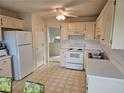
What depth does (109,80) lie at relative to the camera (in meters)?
1.63

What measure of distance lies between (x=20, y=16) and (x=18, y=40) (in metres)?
1.35

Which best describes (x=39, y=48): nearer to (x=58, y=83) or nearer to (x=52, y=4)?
(x=58, y=83)

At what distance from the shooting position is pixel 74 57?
4637 mm

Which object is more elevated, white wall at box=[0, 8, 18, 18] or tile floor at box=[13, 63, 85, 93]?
white wall at box=[0, 8, 18, 18]

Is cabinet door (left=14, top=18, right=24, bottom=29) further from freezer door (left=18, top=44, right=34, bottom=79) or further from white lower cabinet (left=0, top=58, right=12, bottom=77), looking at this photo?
white lower cabinet (left=0, top=58, right=12, bottom=77)

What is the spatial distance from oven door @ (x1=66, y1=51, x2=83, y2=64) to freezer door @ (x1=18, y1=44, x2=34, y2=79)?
1616 millimetres

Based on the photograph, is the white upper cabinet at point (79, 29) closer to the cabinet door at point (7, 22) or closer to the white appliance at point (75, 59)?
the white appliance at point (75, 59)

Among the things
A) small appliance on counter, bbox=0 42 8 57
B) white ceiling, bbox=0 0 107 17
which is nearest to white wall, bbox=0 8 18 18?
white ceiling, bbox=0 0 107 17

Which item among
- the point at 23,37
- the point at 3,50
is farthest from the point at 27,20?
the point at 3,50

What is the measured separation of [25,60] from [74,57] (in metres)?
2.03

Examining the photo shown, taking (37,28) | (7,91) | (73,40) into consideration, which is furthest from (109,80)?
(37,28)

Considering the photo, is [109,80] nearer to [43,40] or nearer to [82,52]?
[82,52]

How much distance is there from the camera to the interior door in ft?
15.6

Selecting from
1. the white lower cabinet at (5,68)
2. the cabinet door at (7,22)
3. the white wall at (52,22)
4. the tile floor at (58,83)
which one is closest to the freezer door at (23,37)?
the cabinet door at (7,22)
